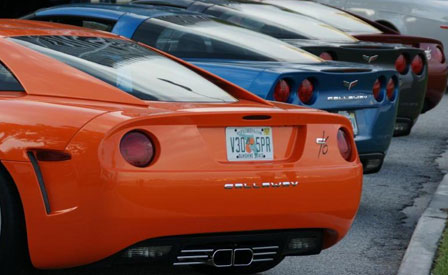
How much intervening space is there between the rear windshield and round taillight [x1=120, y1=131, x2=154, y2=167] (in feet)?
1.72

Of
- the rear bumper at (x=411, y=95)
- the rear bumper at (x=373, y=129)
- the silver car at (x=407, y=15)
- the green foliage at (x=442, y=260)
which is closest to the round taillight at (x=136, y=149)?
the green foliage at (x=442, y=260)

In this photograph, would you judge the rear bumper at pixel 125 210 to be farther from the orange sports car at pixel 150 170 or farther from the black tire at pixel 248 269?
the black tire at pixel 248 269

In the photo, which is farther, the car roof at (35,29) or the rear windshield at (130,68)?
the car roof at (35,29)

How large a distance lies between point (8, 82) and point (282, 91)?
2.61m

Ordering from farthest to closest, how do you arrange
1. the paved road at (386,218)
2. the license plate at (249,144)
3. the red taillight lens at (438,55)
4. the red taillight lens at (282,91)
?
the red taillight lens at (438,55), the red taillight lens at (282,91), the paved road at (386,218), the license plate at (249,144)

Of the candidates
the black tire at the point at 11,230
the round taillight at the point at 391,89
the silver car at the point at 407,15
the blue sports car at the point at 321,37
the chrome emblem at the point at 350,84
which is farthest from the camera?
the silver car at the point at 407,15

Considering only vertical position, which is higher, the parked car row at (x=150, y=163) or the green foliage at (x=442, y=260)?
the parked car row at (x=150, y=163)

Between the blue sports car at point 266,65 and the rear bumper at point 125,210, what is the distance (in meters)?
2.44

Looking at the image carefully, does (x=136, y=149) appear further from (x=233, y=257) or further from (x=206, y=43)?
(x=206, y=43)

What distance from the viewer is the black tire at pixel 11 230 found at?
5.33 metres

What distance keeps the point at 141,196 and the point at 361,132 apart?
11.6 feet

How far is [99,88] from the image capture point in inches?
223

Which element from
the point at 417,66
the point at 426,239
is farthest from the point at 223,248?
the point at 417,66

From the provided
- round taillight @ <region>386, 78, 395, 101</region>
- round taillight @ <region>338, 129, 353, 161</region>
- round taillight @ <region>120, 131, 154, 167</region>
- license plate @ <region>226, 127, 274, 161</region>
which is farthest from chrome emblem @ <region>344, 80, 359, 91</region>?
round taillight @ <region>120, 131, 154, 167</region>
